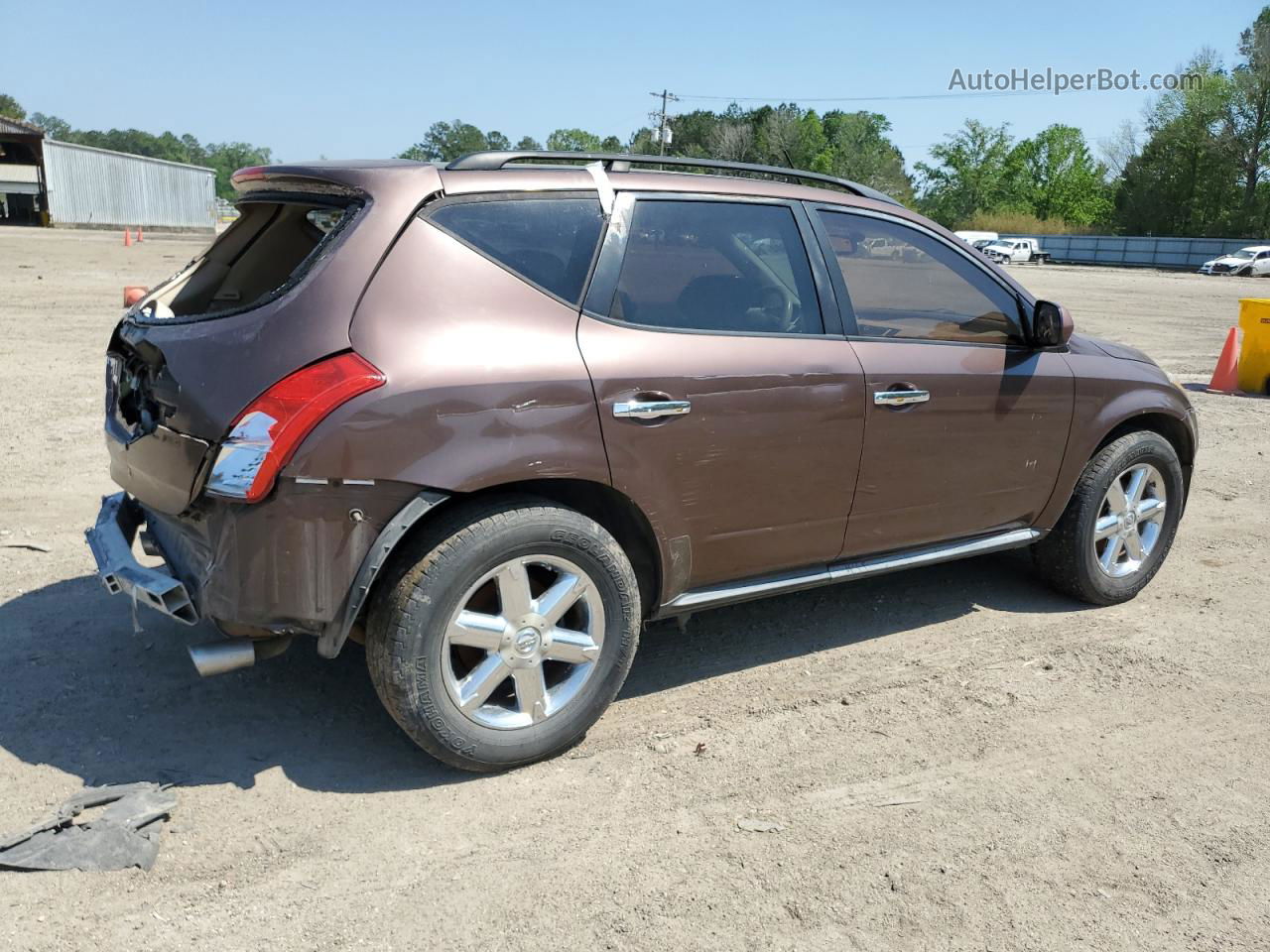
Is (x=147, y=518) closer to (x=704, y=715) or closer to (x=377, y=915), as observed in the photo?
(x=377, y=915)

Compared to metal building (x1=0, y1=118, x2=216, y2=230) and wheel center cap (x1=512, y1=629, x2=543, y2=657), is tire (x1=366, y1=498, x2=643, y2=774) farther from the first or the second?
metal building (x1=0, y1=118, x2=216, y2=230)

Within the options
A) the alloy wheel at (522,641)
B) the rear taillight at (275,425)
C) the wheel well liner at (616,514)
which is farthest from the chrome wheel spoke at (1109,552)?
the rear taillight at (275,425)

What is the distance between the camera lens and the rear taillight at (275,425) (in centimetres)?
289

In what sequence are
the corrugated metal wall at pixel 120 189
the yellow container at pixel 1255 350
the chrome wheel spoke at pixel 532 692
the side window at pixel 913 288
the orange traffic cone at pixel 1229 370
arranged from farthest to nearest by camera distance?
the corrugated metal wall at pixel 120 189
the orange traffic cone at pixel 1229 370
the yellow container at pixel 1255 350
the side window at pixel 913 288
the chrome wheel spoke at pixel 532 692

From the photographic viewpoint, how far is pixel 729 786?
11.0 feet

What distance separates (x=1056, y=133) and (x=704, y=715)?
110 metres

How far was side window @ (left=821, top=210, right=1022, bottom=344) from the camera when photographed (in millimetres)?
4090

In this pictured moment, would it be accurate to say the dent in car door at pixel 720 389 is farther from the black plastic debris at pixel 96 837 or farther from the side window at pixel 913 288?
the black plastic debris at pixel 96 837

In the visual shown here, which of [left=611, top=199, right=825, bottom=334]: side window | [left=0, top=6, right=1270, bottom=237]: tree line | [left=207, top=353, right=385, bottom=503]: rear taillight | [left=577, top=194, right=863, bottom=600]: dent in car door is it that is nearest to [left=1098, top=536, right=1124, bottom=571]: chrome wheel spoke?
[left=577, top=194, right=863, bottom=600]: dent in car door

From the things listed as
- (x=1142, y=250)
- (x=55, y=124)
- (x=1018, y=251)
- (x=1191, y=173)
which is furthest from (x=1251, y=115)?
(x=55, y=124)

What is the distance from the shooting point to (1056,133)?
10112 centimetres

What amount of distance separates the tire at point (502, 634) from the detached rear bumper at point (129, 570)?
0.56 m

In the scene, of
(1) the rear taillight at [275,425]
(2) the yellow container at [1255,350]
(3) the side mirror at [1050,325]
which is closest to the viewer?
(1) the rear taillight at [275,425]

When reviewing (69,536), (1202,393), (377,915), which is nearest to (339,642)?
(377,915)
